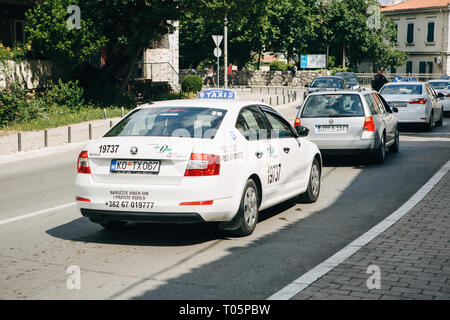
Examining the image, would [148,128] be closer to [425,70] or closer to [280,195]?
[280,195]

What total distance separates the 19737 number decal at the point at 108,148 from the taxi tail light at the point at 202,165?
87 cm

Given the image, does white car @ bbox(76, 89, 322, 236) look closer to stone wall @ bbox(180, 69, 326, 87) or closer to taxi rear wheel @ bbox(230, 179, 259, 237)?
taxi rear wheel @ bbox(230, 179, 259, 237)

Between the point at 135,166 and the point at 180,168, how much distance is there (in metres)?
0.51

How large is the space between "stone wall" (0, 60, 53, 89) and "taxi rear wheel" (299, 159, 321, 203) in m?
15.5

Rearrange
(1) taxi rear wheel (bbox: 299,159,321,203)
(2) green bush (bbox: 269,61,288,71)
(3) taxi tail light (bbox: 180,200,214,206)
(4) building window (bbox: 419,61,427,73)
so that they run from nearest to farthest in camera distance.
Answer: (3) taxi tail light (bbox: 180,200,214,206) → (1) taxi rear wheel (bbox: 299,159,321,203) → (2) green bush (bbox: 269,61,288,71) → (4) building window (bbox: 419,61,427,73)

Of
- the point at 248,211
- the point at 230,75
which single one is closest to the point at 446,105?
the point at 248,211

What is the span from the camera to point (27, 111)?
22.7 m

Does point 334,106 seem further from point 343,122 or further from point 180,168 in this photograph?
point 180,168

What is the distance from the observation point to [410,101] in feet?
69.4

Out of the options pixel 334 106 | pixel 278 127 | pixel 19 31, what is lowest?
pixel 278 127

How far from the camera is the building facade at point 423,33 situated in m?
74.4

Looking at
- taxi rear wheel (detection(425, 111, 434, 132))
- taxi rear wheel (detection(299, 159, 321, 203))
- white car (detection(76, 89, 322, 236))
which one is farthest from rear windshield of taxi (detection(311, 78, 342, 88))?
white car (detection(76, 89, 322, 236))

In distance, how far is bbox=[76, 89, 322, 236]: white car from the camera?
7.07 m
